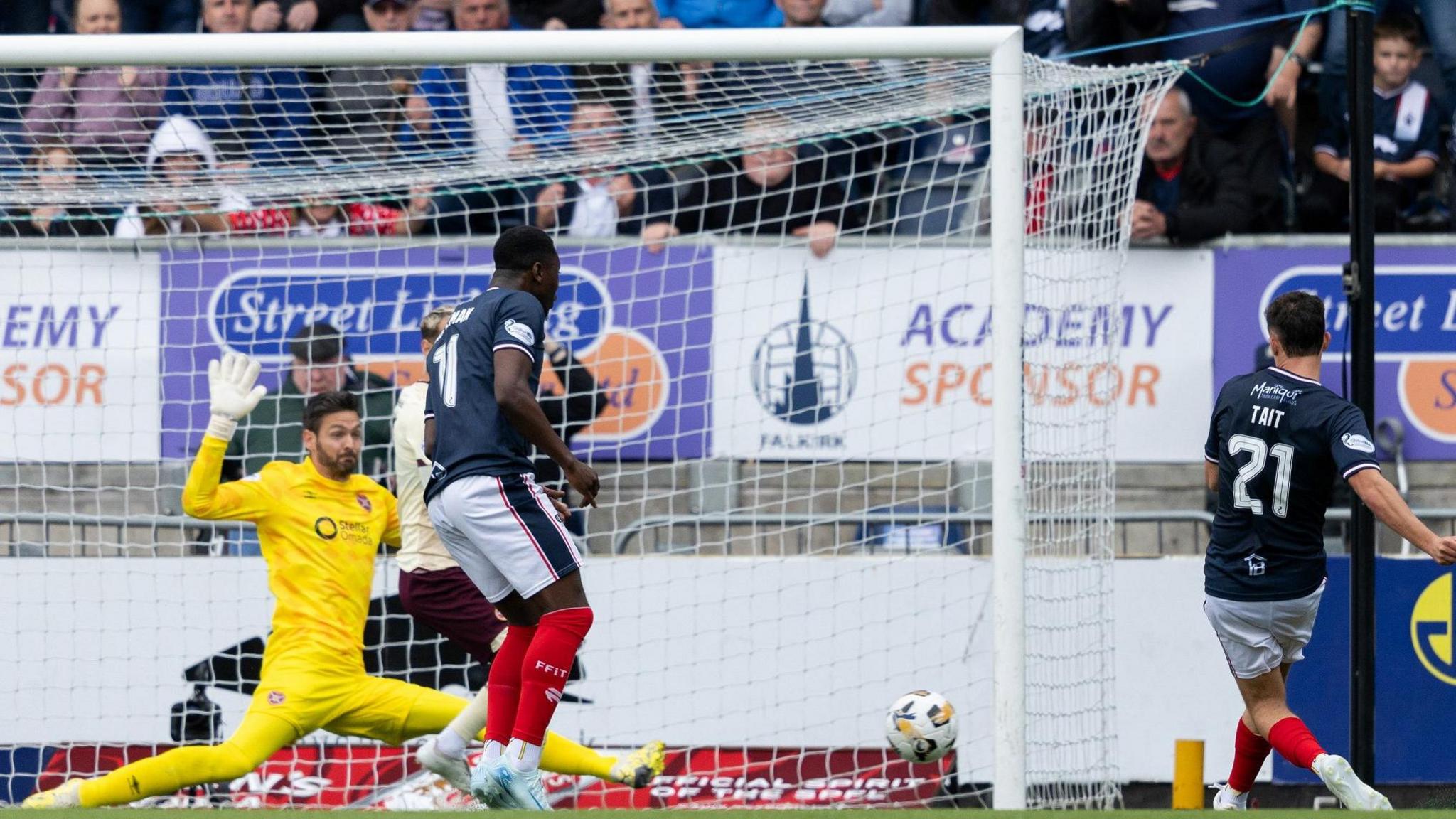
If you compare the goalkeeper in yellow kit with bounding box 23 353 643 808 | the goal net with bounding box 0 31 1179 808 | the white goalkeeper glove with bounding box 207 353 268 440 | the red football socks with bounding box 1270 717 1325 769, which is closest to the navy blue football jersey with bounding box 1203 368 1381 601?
the red football socks with bounding box 1270 717 1325 769

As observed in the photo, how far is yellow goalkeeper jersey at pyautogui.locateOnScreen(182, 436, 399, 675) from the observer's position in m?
6.43

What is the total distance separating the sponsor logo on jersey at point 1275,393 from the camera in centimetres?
554

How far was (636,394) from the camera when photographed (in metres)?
8.40

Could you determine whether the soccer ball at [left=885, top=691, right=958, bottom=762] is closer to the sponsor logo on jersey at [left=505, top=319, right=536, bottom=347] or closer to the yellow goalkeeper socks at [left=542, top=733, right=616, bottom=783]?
the yellow goalkeeper socks at [left=542, top=733, right=616, bottom=783]

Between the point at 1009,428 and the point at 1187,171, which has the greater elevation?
the point at 1187,171

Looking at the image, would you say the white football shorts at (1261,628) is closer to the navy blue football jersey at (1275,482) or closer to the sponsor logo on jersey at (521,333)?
the navy blue football jersey at (1275,482)

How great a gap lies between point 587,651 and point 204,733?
1.76 metres

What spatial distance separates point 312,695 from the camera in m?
6.39

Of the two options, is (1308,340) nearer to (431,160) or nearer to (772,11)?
(431,160)

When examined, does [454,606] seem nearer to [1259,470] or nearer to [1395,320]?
[1259,470]

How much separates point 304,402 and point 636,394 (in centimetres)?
161

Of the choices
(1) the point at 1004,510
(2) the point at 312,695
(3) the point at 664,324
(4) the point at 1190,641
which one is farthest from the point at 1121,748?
(2) the point at 312,695

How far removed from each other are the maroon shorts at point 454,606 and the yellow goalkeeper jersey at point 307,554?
214 mm

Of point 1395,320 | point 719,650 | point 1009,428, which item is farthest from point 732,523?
point 1395,320
